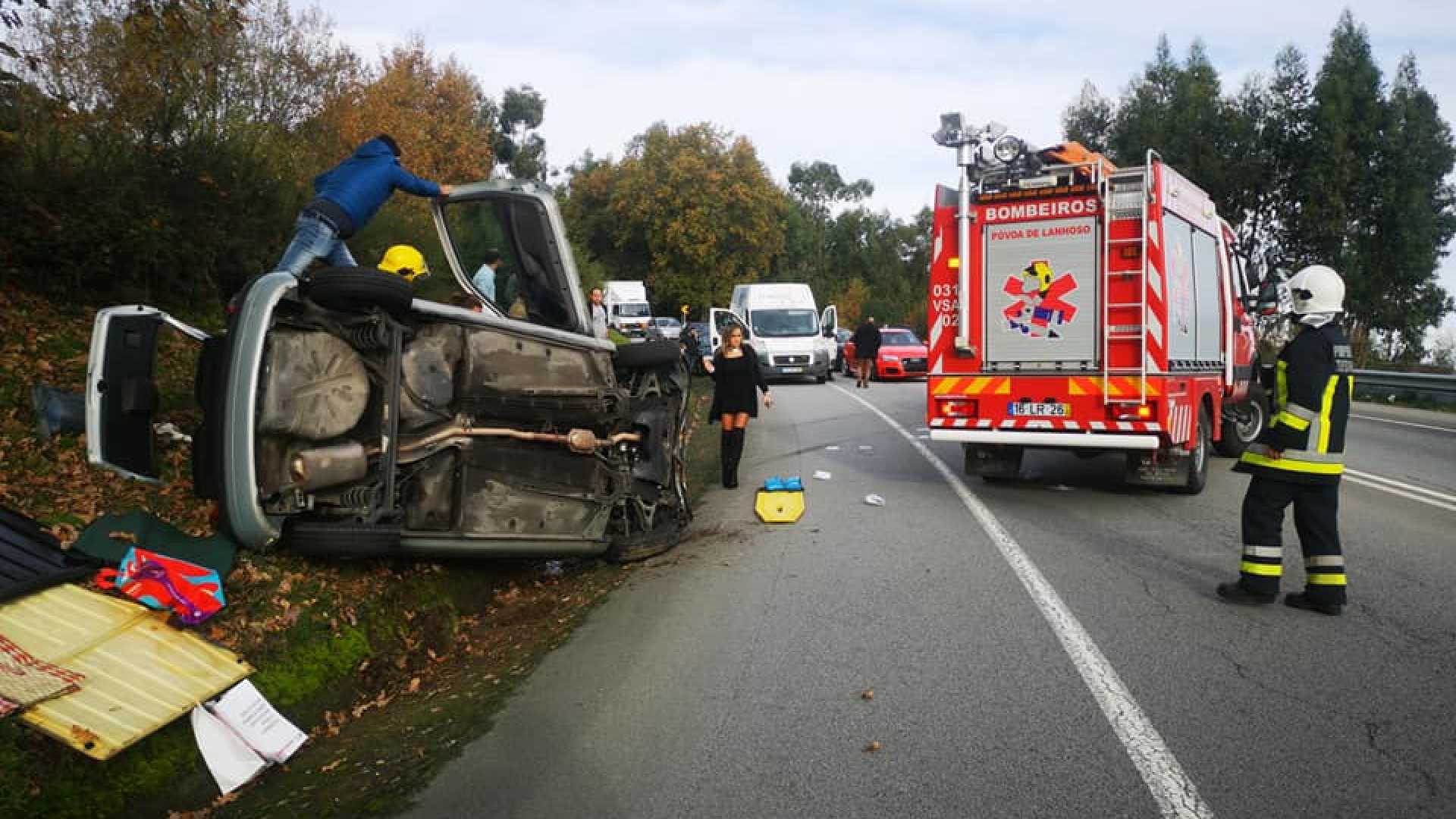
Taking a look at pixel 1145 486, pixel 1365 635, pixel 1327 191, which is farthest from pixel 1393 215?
pixel 1365 635

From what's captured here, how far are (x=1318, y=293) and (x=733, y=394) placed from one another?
19.7 feet

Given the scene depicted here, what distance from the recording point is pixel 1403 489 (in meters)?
10.3

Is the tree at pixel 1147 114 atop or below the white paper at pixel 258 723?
atop

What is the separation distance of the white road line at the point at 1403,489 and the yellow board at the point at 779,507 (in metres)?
5.66

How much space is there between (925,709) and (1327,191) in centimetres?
4124

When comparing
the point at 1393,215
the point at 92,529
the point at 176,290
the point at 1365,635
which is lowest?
the point at 1365,635

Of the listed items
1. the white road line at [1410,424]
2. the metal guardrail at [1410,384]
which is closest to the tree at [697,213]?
the metal guardrail at [1410,384]

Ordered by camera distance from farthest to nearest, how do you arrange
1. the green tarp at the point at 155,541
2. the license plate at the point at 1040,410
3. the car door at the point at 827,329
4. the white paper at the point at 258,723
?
the car door at the point at 827,329 < the license plate at the point at 1040,410 < the green tarp at the point at 155,541 < the white paper at the point at 258,723

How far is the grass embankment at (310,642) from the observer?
3.85m

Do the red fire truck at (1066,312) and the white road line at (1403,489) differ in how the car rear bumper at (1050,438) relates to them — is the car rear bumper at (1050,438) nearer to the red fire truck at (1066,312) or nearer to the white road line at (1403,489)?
the red fire truck at (1066,312)

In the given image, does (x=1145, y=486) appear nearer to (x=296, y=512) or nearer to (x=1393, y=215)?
(x=296, y=512)

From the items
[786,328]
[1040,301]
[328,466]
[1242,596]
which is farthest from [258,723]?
[786,328]

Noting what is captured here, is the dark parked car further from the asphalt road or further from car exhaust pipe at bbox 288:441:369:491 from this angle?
car exhaust pipe at bbox 288:441:369:491

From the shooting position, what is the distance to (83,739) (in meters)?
3.76
